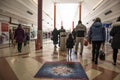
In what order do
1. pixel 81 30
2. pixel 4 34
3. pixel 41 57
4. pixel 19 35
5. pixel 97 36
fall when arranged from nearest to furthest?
pixel 97 36
pixel 41 57
pixel 81 30
pixel 19 35
pixel 4 34

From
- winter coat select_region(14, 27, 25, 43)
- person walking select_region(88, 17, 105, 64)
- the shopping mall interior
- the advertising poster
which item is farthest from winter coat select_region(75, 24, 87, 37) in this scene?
the advertising poster

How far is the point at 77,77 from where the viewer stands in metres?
3.40

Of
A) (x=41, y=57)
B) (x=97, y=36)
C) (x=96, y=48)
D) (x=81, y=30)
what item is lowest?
(x=41, y=57)

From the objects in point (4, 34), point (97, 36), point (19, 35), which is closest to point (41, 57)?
point (19, 35)

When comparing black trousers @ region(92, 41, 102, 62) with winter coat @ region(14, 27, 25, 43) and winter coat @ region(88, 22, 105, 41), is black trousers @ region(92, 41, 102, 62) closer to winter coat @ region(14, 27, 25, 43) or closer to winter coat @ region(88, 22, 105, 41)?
winter coat @ region(88, 22, 105, 41)

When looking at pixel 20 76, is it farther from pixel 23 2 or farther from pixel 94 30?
pixel 23 2

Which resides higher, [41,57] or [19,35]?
[19,35]

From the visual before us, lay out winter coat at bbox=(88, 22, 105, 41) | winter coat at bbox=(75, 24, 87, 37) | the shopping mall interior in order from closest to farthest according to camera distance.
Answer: the shopping mall interior
winter coat at bbox=(88, 22, 105, 41)
winter coat at bbox=(75, 24, 87, 37)

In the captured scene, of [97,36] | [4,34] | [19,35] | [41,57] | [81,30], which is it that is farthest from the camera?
[4,34]

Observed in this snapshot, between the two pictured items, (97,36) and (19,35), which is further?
(19,35)

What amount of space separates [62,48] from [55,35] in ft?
4.60

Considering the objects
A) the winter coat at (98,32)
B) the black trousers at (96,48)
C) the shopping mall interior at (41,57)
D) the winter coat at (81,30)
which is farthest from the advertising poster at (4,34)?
the winter coat at (98,32)

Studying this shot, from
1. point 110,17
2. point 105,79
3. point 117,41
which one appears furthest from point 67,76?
point 110,17

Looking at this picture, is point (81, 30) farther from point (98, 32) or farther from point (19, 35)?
point (19, 35)
